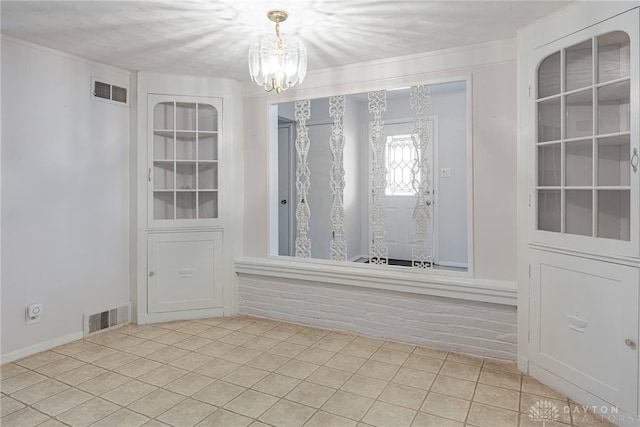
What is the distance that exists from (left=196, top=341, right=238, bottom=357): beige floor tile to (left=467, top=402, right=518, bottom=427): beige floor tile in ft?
5.76

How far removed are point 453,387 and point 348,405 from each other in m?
0.69

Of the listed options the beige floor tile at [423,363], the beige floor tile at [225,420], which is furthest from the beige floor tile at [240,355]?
the beige floor tile at [423,363]

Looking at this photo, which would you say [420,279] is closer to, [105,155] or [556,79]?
[556,79]

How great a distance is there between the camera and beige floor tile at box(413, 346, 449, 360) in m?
2.82

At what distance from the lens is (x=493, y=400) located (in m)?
2.20

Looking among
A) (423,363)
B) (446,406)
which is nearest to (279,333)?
(423,363)

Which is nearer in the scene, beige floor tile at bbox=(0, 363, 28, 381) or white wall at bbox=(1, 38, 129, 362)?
beige floor tile at bbox=(0, 363, 28, 381)

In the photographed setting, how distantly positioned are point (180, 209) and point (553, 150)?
3124 mm

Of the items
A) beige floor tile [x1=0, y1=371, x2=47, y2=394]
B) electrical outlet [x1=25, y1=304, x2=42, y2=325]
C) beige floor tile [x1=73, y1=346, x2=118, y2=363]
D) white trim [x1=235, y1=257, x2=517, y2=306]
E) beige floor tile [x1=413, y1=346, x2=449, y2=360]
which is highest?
white trim [x1=235, y1=257, x2=517, y2=306]

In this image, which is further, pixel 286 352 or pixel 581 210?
pixel 286 352

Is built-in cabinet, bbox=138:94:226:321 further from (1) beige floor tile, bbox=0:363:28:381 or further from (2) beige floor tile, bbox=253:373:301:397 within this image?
(2) beige floor tile, bbox=253:373:301:397

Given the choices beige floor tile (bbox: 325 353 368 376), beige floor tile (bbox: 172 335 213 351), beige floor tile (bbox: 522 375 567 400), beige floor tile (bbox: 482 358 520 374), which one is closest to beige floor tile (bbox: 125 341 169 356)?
beige floor tile (bbox: 172 335 213 351)

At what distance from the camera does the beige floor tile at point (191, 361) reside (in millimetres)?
2641

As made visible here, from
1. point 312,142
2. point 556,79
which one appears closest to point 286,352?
point 556,79
